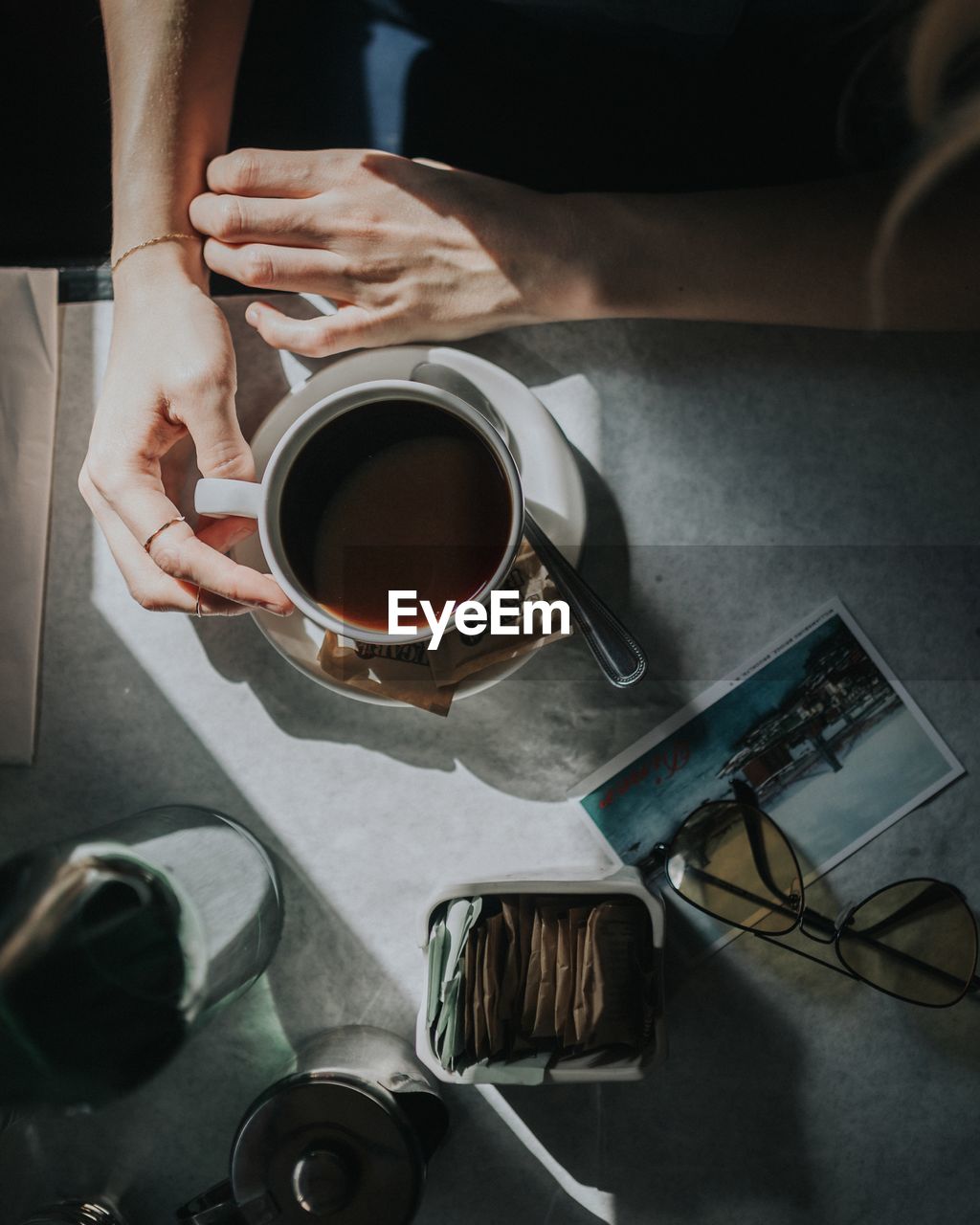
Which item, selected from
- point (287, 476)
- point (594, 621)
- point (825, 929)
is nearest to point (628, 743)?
point (594, 621)

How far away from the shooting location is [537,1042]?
0.58 m

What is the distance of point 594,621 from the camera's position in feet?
2.04

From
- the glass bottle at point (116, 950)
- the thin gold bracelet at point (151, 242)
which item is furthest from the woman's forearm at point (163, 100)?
the glass bottle at point (116, 950)

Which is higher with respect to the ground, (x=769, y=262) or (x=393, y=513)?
(x=769, y=262)

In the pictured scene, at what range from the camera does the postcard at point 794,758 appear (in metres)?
0.67

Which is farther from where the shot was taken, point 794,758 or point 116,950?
point 794,758

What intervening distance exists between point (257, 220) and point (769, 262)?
390mm

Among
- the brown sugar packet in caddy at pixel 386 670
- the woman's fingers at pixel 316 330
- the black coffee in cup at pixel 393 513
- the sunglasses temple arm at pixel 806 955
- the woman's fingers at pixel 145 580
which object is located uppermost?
the woman's fingers at pixel 316 330

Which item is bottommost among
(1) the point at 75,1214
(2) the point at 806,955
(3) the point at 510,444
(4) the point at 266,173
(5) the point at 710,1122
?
(1) the point at 75,1214

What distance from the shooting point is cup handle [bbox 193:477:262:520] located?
1.65 ft

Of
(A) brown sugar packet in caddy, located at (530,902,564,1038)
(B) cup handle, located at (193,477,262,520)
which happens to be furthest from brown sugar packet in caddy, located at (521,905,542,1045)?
(B) cup handle, located at (193,477,262,520)

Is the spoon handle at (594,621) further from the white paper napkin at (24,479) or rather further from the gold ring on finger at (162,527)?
the white paper napkin at (24,479)

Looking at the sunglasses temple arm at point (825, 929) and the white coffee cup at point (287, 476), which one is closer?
the white coffee cup at point (287, 476)

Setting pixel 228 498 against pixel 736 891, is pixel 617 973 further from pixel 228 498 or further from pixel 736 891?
pixel 228 498
